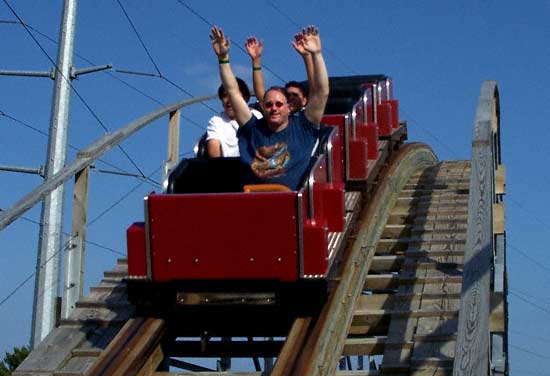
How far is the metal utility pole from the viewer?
9.58 metres

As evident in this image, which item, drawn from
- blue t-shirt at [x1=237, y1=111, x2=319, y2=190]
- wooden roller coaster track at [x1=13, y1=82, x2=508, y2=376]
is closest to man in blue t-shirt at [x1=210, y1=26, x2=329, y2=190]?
blue t-shirt at [x1=237, y1=111, x2=319, y2=190]

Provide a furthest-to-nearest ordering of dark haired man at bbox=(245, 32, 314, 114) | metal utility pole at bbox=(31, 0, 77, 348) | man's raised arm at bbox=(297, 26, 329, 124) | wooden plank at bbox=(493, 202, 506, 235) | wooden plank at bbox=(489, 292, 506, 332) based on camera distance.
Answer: metal utility pole at bbox=(31, 0, 77, 348) → wooden plank at bbox=(493, 202, 506, 235) → dark haired man at bbox=(245, 32, 314, 114) → man's raised arm at bbox=(297, 26, 329, 124) → wooden plank at bbox=(489, 292, 506, 332)

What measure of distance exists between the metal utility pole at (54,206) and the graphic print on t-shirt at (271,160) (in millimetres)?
2190

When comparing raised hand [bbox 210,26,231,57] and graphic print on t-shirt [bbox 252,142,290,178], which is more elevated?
raised hand [bbox 210,26,231,57]

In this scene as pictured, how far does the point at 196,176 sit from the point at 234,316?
3.73ft

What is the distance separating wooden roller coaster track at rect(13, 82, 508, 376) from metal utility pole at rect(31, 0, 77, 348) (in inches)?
56.8

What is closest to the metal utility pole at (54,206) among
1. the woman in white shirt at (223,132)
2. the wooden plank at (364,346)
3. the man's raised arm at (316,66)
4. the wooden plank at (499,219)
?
the woman in white shirt at (223,132)

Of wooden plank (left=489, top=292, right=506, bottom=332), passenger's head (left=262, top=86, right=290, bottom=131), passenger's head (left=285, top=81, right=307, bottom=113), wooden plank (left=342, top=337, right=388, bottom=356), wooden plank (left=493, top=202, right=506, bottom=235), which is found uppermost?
passenger's head (left=285, top=81, right=307, bottom=113)

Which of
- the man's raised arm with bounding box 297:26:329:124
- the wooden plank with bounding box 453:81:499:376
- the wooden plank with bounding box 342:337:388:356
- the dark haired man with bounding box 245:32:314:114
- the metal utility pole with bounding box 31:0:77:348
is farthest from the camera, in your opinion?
the metal utility pole with bounding box 31:0:77:348

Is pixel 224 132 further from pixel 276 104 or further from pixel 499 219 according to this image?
pixel 499 219

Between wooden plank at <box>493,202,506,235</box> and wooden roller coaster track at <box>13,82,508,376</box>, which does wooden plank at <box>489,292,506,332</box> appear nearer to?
wooden roller coaster track at <box>13,82,508,376</box>

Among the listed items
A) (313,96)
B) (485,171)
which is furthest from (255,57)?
(485,171)

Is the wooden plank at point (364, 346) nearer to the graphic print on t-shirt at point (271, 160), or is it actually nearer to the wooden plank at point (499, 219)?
the graphic print on t-shirt at point (271, 160)

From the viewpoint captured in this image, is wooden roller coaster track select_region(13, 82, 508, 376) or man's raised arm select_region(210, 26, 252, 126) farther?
man's raised arm select_region(210, 26, 252, 126)
